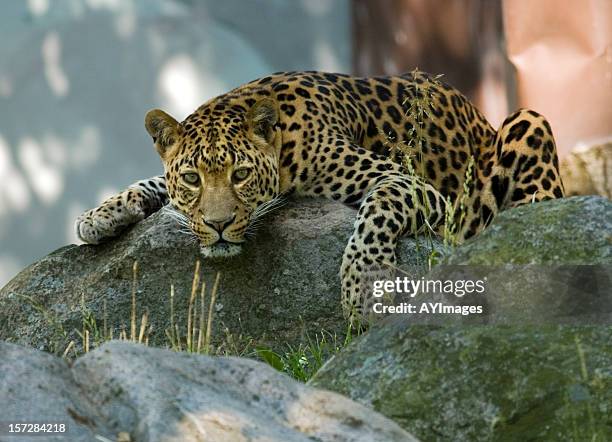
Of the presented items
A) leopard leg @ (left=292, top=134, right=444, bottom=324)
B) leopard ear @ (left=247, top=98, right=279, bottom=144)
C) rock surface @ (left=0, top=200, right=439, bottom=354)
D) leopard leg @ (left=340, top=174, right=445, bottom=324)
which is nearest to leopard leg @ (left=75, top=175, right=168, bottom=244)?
rock surface @ (left=0, top=200, right=439, bottom=354)

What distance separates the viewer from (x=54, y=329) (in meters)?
8.88

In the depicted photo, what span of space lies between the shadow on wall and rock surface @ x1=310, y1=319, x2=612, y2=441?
1205 centimetres

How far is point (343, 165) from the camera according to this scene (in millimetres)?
9250

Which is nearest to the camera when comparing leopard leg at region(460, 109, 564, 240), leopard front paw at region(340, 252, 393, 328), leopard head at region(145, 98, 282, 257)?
leopard front paw at region(340, 252, 393, 328)

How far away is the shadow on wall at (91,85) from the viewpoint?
17.4 metres

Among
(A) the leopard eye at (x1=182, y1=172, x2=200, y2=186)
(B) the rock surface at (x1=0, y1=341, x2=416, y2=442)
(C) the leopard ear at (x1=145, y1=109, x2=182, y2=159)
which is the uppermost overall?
(C) the leopard ear at (x1=145, y1=109, x2=182, y2=159)

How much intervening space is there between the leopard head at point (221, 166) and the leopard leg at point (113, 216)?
379 mm

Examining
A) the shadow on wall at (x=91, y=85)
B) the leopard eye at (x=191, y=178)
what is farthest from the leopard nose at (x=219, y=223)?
the shadow on wall at (x=91, y=85)

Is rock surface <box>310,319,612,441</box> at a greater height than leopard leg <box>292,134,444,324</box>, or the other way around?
leopard leg <box>292,134,444,324</box>

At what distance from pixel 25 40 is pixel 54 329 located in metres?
9.51

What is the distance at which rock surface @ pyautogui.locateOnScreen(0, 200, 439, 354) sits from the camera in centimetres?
868

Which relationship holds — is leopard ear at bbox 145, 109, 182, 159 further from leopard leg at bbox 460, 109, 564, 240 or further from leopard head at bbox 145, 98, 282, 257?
leopard leg at bbox 460, 109, 564, 240

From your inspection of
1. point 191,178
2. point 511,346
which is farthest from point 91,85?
point 511,346

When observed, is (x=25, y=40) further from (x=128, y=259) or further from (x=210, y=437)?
(x=210, y=437)
